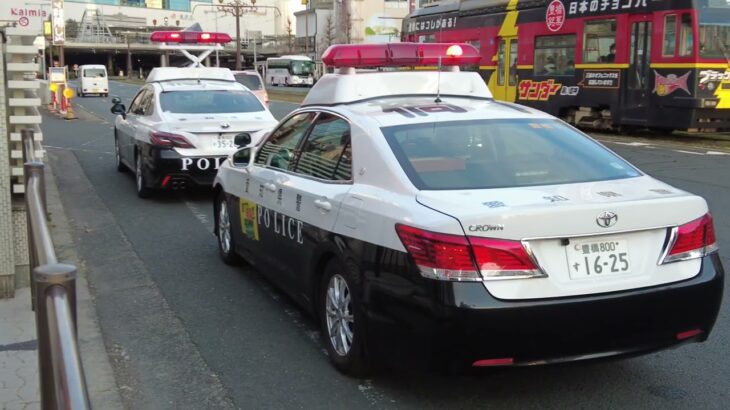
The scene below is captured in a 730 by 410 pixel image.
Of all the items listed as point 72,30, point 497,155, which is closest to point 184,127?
point 497,155

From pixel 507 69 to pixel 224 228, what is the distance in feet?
51.9

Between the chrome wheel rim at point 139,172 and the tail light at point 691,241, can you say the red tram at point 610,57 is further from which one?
the tail light at point 691,241

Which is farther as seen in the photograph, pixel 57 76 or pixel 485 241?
pixel 57 76

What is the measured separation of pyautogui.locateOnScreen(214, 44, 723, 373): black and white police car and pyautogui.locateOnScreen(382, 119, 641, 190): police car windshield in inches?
0.4

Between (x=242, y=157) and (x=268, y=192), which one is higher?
(x=242, y=157)

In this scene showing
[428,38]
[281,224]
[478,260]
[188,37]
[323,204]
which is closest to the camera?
[478,260]

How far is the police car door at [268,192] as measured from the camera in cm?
520

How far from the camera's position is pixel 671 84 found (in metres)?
15.8

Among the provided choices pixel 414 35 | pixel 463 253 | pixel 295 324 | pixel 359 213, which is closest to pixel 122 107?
pixel 295 324

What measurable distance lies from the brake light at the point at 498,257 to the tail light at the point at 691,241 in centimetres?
79

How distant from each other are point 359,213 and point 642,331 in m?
1.50

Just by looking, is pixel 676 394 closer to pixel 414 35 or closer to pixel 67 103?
pixel 414 35

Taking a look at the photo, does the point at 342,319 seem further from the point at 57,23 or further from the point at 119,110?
the point at 57,23

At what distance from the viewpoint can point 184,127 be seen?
30.5 ft
